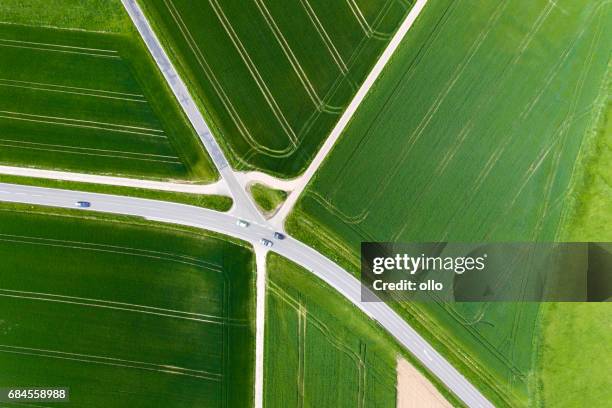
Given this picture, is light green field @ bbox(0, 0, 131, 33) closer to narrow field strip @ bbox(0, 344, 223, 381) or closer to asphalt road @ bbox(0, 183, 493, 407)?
asphalt road @ bbox(0, 183, 493, 407)

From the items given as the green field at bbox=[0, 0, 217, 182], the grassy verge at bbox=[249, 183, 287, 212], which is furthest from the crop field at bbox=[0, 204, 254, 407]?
the green field at bbox=[0, 0, 217, 182]

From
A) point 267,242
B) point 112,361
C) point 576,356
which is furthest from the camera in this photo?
point 112,361

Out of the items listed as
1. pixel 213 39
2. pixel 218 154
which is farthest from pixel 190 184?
pixel 213 39

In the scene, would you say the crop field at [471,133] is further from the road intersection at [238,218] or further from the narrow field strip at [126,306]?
the narrow field strip at [126,306]

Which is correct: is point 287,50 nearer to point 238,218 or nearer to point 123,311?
point 238,218

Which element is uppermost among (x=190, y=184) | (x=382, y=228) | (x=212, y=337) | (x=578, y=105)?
(x=578, y=105)

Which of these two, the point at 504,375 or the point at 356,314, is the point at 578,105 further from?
the point at 356,314

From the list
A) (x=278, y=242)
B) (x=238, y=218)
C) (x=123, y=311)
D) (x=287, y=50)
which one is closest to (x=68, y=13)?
(x=287, y=50)

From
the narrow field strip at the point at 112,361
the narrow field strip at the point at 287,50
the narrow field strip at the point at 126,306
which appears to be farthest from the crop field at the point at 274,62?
the narrow field strip at the point at 112,361
